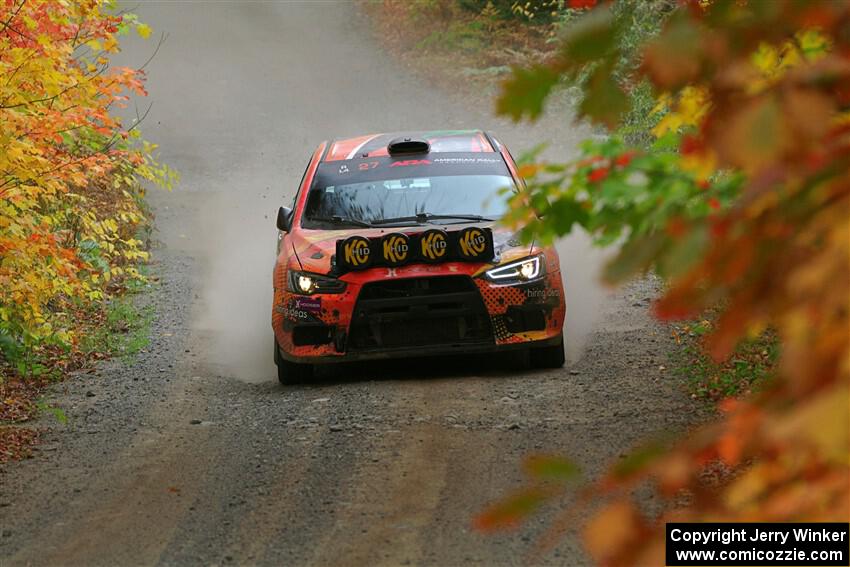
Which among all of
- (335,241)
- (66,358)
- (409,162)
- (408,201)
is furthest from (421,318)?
(66,358)

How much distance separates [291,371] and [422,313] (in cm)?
145

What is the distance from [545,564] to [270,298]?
29.3 ft

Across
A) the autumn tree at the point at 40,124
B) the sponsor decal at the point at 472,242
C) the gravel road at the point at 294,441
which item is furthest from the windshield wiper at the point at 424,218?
the autumn tree at the point at 40,124

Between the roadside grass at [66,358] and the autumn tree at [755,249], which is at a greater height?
the autumn tree at [755,249]

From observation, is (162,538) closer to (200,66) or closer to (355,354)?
(355,354)

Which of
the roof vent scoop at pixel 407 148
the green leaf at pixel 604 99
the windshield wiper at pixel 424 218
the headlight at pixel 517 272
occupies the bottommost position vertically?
→ the headlight at pixel 517 272

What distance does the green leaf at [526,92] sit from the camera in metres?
2.29

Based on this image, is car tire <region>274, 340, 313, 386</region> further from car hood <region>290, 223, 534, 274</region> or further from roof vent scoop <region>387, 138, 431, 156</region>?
roof vent scoop <region>387, 138, 431, 156</region>

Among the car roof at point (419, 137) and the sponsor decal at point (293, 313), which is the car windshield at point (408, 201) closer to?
the car roof at point (419, 137)

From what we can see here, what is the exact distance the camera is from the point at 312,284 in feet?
31.3

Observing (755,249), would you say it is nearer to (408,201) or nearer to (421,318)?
(421,318)

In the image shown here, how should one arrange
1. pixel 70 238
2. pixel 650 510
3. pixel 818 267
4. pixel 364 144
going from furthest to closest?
1. pixel 70 238
2. pixel 364 144
3. pixel 650 510
4. pixel 818 267

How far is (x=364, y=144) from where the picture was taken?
38.0 ft

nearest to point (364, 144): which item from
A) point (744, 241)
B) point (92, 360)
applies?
point (92, 360)
